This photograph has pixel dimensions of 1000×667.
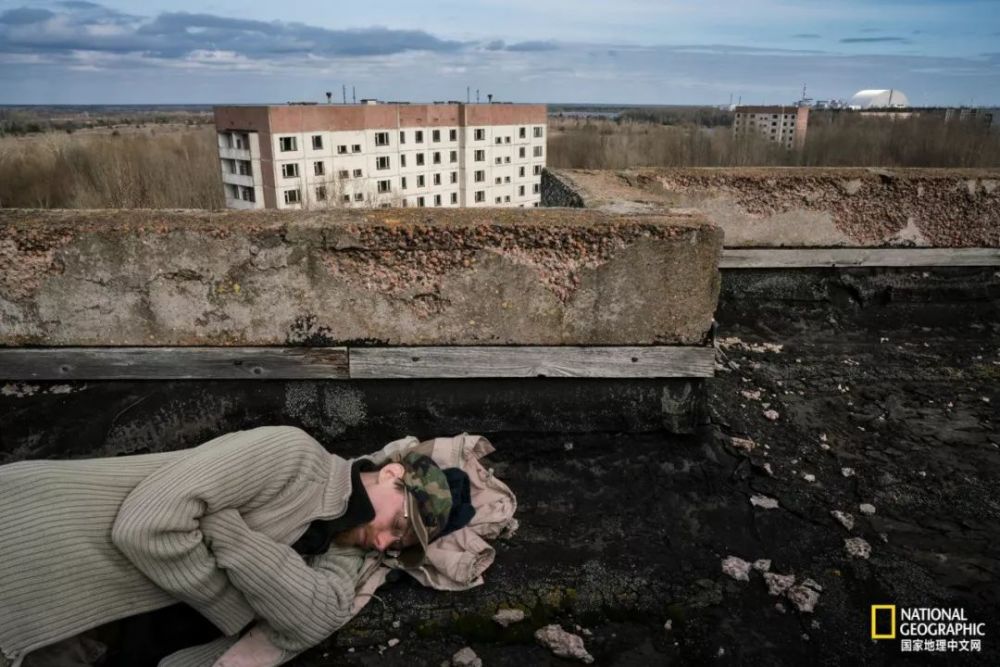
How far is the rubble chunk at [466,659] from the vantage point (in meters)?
2.35

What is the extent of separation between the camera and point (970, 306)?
215 inches

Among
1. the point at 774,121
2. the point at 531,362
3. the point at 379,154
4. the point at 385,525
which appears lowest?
the point at 379,154

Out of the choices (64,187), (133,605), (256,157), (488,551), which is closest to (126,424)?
(133,605)

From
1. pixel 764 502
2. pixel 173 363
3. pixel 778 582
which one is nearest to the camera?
pixel 778 582

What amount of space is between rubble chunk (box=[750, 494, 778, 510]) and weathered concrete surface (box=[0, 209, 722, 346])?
861mm

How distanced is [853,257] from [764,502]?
3.17 meters

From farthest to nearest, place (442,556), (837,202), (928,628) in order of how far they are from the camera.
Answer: (837,202), (442,556), (928,628)

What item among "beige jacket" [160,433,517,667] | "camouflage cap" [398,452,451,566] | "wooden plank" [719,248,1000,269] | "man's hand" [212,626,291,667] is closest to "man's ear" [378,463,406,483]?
"camouflage cap" [398,452,451,566]

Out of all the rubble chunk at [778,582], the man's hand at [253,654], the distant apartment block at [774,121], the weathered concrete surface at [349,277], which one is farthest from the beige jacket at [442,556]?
the distant apartment block at [774,121]

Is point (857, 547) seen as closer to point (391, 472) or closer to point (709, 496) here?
point (709, 496)

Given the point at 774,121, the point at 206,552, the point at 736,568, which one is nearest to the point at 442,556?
the point at 206,552

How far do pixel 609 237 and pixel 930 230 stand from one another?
370cm

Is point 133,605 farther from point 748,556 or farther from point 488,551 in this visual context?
point 748,556

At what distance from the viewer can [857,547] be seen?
9.36 ft
